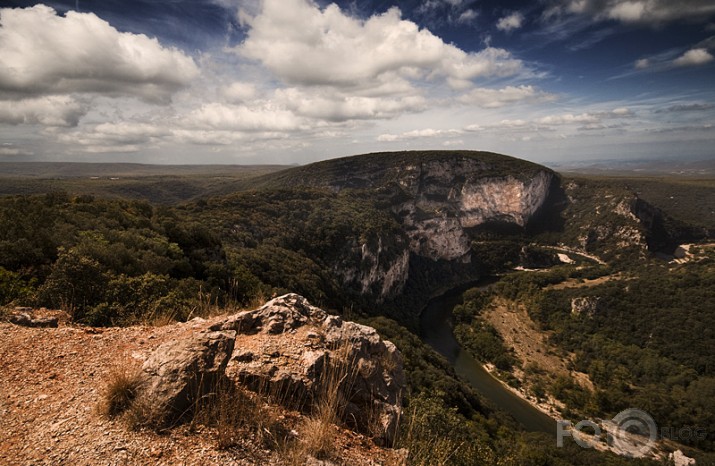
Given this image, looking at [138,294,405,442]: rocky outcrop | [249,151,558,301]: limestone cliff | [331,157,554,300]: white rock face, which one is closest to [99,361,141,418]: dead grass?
[138,294,405,442]: rocky outcrop

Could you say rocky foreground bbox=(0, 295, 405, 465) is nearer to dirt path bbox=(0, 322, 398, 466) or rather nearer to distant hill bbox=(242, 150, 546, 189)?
dirt path bbox=(0, 322, 398, 466)

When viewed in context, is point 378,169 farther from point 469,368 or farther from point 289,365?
point 289,365

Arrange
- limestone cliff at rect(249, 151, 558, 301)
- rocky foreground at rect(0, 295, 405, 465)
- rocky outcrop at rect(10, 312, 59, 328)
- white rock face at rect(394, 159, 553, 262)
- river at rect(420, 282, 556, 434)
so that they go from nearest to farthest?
1. rocky foreground at rect(0, 295, 405, 465)
2. rocky outcrop at rect(10, 312, 59, 328)
3. river at rect(420, 282, 556, 434)
4. limestone cliff at rect(249, 151, 558, 301)
5. white rock face at rect(394, 159, 553, 262)

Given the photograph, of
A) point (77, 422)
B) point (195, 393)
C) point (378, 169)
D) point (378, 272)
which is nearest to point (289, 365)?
point (195, 393)

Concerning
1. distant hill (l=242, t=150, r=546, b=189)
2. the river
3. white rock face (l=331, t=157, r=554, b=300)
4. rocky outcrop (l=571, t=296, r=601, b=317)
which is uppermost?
distant hill (l=242, t=150, r=546, b=189)

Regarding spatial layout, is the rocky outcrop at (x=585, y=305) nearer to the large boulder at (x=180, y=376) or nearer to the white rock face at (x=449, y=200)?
the white rock face at (x=449, y=200)

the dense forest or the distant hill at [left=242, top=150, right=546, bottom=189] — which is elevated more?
the distant hill at [left=242, top=150, right=546, bottom=189]
